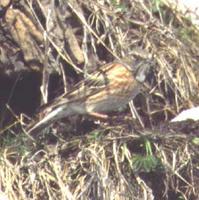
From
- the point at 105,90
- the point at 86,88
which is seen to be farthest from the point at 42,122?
the point at 105,90

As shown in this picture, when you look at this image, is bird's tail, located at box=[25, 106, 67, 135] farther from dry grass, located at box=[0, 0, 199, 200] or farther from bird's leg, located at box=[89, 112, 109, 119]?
bird's leg, located at box=[89, 112, 109, 119]

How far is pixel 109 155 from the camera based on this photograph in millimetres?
6047

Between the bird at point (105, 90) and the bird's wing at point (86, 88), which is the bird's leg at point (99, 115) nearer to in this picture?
the bird at point (105, 90)

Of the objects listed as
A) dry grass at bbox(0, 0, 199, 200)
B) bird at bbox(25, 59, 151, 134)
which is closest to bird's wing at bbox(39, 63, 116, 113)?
bird at bbox(25, 59, 151, 134)

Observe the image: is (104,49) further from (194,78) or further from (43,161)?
(43,161)

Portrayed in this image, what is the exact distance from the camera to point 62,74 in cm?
654

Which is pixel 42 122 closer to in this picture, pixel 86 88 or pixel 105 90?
pixel 86 88

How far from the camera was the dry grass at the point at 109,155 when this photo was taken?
19.2 ft

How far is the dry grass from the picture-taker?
5855 millimetres

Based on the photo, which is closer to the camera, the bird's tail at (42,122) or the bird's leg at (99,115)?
the bird's tail at (42,122)

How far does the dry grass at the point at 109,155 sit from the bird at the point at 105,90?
0.37 ft

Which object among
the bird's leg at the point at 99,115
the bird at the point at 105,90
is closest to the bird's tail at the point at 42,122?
the bird at the point at 105,90

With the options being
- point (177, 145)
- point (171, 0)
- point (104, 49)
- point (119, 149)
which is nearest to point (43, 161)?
point (119, 149)

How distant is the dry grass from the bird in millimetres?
113
